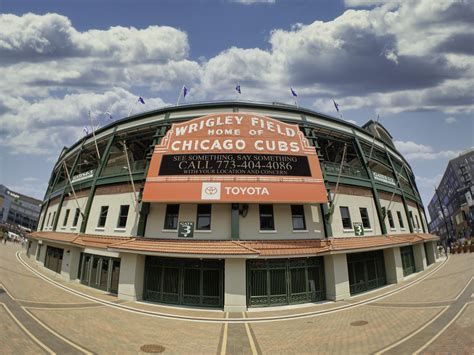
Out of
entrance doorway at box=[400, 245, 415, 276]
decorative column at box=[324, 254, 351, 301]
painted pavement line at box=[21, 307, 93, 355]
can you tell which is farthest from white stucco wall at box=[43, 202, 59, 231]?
entrance doorway at box=[400, 245, 415, 276]

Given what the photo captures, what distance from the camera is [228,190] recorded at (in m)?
17.6

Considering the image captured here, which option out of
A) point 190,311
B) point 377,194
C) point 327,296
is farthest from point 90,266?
point 377,194

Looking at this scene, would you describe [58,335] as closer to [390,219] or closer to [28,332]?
[28,332]

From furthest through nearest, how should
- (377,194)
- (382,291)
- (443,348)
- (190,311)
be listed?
(377,194)
(382,291)
(190,311)
(443,348)

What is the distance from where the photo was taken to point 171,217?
62.7ft

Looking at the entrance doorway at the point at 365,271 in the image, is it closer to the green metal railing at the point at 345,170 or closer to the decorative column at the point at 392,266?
the decorative column at the point at 392,266

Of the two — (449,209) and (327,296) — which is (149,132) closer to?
(327,296)

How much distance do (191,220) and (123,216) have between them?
20.6ft

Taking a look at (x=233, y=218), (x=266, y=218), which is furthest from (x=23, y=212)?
(x=266, y=218)

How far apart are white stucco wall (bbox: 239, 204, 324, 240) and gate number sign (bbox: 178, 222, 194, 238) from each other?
134 inches

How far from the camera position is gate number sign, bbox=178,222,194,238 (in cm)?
1814

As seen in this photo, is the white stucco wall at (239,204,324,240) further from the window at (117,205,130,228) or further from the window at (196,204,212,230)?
the window at (117,205,130,228)

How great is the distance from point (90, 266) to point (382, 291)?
77.0 feet

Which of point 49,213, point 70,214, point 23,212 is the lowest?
point 70,214
